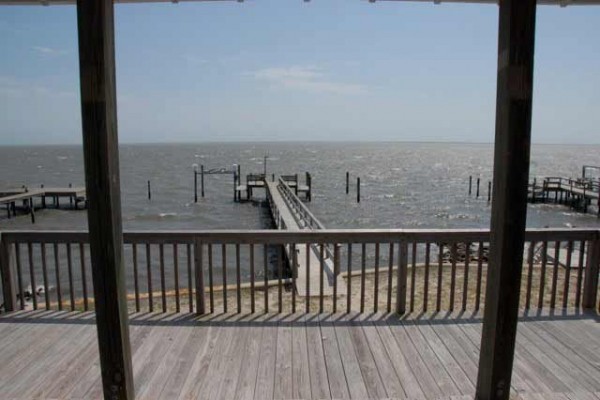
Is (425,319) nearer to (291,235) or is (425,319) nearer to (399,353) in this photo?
(399,353)

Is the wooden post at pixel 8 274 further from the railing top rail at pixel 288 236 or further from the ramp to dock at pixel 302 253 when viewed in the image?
the ramp to dock at pixel 302 253

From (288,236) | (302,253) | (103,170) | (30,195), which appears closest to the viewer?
(103,170)

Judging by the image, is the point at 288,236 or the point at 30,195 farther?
the point at 30,195

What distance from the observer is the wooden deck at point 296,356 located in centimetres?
305

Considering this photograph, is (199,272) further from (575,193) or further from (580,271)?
(575,193)

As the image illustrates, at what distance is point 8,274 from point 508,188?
496 cm

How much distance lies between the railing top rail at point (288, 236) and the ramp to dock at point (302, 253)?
0.28 meters

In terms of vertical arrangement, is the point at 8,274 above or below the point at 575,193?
above

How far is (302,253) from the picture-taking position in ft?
40.0

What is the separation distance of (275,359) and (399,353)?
108 cm

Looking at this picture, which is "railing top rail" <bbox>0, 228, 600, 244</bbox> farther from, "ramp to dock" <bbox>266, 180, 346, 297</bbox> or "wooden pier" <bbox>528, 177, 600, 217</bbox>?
"wooden pier" <bbox>528, 177, 600, 217</bbox>

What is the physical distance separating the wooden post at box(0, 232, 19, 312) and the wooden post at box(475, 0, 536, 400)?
185 inches

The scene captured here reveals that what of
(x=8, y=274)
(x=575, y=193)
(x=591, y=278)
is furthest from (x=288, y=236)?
(x=575, y=193)

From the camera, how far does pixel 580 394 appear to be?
2984 mm
